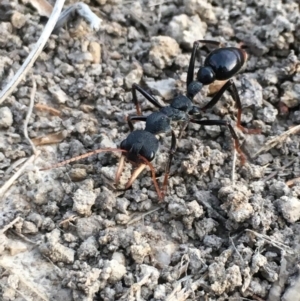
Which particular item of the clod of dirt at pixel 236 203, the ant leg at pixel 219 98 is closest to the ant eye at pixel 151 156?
the clod of dirt at pixel 236 203

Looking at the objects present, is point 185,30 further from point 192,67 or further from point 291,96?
point 291,96

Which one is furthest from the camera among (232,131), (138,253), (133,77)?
(133,77)

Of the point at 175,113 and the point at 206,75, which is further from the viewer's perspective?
the point at 206,75

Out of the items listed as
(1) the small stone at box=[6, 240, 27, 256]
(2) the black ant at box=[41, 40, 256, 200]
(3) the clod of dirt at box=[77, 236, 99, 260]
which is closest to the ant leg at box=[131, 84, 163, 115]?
(2) the black ant at box=[41, 40, 256, 200]

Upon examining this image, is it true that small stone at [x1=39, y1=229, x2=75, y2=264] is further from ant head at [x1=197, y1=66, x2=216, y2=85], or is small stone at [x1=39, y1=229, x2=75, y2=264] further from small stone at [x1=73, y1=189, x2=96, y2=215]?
ant head at [x1=197, y1=66, x2=216, y2=85]

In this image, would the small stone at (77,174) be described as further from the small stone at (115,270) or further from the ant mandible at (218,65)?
the ant mandible at (218,65)

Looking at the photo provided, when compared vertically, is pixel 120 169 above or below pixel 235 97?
below

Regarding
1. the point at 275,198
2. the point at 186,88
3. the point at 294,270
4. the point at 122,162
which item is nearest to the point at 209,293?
the point at 294,270

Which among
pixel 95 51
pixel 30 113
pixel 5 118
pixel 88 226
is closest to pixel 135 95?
pixel 95 51

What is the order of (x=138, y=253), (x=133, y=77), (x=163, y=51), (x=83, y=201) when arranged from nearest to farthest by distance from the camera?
(x=138, y=253) < (x=83, y=201) < (x=133, y=77) < (x=163, y=51)
